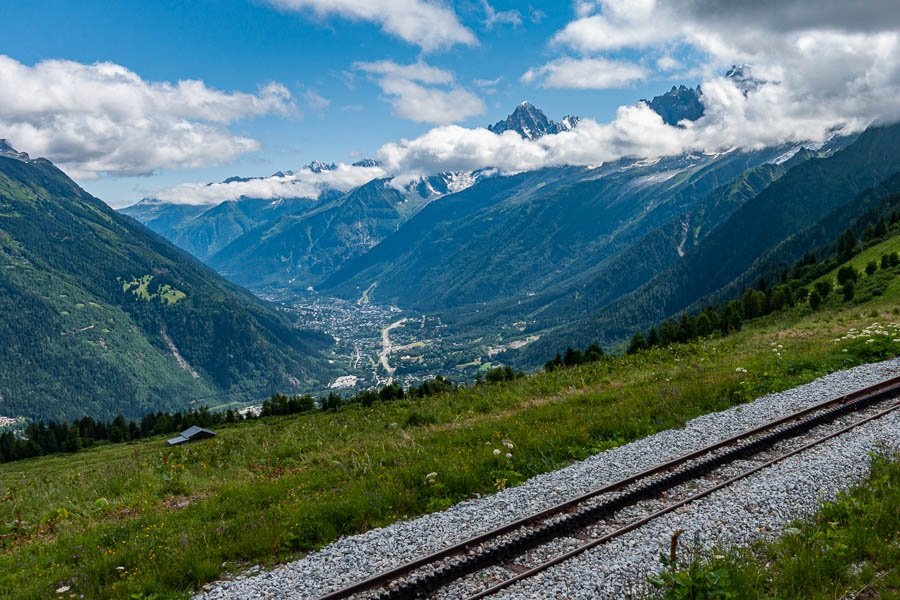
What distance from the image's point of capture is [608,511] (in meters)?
12.0

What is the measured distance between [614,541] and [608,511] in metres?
1.43

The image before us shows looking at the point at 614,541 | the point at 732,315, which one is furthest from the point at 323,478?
the point at 732,315

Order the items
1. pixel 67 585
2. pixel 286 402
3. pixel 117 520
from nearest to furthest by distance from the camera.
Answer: pixel 67 585 < pixel 117 520 < pixel 286 402

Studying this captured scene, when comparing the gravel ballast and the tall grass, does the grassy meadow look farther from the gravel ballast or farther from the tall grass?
the gravel ballast

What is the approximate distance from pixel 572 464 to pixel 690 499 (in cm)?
411

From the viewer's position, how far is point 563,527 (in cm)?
1134

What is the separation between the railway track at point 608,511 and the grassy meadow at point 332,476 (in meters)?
2.68

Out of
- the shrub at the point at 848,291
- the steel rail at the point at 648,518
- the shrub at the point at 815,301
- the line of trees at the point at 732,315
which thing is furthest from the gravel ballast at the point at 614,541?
the shrub at the point at 815,301

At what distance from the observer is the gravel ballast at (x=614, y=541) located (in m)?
9.51

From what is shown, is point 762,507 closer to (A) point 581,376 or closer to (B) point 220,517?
(B) point 220,517

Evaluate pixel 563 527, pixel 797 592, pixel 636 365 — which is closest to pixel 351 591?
pixel 563 527

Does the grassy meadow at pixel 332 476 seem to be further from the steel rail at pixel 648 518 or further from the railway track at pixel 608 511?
the steel rail at pixel 648 518

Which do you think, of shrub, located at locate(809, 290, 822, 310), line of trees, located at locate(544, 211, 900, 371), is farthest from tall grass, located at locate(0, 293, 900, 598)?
shrub, located at locate(809, 290, 822, 310)

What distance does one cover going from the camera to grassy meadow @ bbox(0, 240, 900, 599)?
37.6 ft
